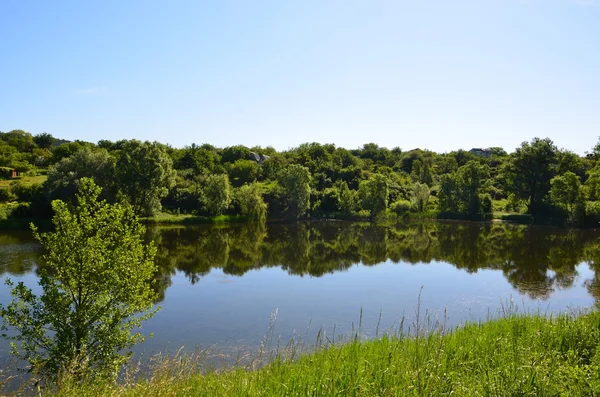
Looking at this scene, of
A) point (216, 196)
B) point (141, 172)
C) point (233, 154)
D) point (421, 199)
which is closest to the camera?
→ point (141, 172)

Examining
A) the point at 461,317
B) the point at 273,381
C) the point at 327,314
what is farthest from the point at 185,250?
the point at 273,381

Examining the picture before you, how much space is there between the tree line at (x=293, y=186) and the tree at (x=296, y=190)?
0.51ft

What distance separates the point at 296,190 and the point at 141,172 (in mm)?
23381

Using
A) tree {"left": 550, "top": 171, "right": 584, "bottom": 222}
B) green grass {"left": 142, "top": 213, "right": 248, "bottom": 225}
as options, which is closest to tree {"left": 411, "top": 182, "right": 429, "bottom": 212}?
tree {"left": 550, "top": 171, "right": 584, "bottom": 222}

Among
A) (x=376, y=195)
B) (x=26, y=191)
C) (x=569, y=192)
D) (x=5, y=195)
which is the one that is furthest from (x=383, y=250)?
(x=5, y=195)

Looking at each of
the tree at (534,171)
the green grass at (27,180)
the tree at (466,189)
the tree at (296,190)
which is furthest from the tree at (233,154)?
the tree at (534,171)

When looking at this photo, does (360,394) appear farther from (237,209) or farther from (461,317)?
(237,209)

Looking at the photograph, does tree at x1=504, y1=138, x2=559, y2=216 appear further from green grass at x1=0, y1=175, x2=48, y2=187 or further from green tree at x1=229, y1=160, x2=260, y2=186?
green grass at x1=0, y1=175, x2=48, y2=187

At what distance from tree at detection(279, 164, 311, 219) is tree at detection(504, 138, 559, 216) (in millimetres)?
32705

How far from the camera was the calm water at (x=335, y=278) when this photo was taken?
57.7 ft

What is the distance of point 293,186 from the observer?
64438 mm

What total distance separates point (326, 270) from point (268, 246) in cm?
1084

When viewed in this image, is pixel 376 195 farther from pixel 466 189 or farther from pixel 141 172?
pixel 141 172

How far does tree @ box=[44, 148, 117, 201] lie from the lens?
50.3 m
